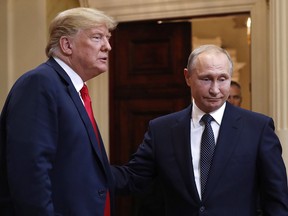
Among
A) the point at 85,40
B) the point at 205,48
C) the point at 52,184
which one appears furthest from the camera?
the point at 205,48

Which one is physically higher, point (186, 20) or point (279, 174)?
point (186, 20)

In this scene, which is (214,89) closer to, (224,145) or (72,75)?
(224,145)

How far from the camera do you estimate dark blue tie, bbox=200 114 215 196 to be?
211cm

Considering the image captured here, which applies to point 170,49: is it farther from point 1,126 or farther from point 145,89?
point 1,126

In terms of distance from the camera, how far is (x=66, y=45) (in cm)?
200

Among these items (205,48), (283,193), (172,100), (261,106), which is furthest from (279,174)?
(172,100)

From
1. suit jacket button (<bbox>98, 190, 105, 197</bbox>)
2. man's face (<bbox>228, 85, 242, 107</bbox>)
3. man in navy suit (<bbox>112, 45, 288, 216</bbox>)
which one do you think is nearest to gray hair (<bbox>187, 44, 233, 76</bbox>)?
man in navy suit (<bbox>112, 45, 288, 216</bbox>)

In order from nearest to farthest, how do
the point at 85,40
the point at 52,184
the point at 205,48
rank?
the point at 52,184
the point at 85,40
the point at 205,48

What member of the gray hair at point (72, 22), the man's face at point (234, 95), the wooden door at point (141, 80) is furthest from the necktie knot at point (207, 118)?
the wooden door at point (141, 80)

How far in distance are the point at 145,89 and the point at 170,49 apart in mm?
388

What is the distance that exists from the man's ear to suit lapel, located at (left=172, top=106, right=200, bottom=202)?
0.62 meters

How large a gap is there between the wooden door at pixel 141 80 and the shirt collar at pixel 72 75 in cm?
209

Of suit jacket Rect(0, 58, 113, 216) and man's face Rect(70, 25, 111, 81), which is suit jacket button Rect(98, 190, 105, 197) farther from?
man's face Rect(70, 25, 111, 81)

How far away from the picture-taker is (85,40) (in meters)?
2.01
